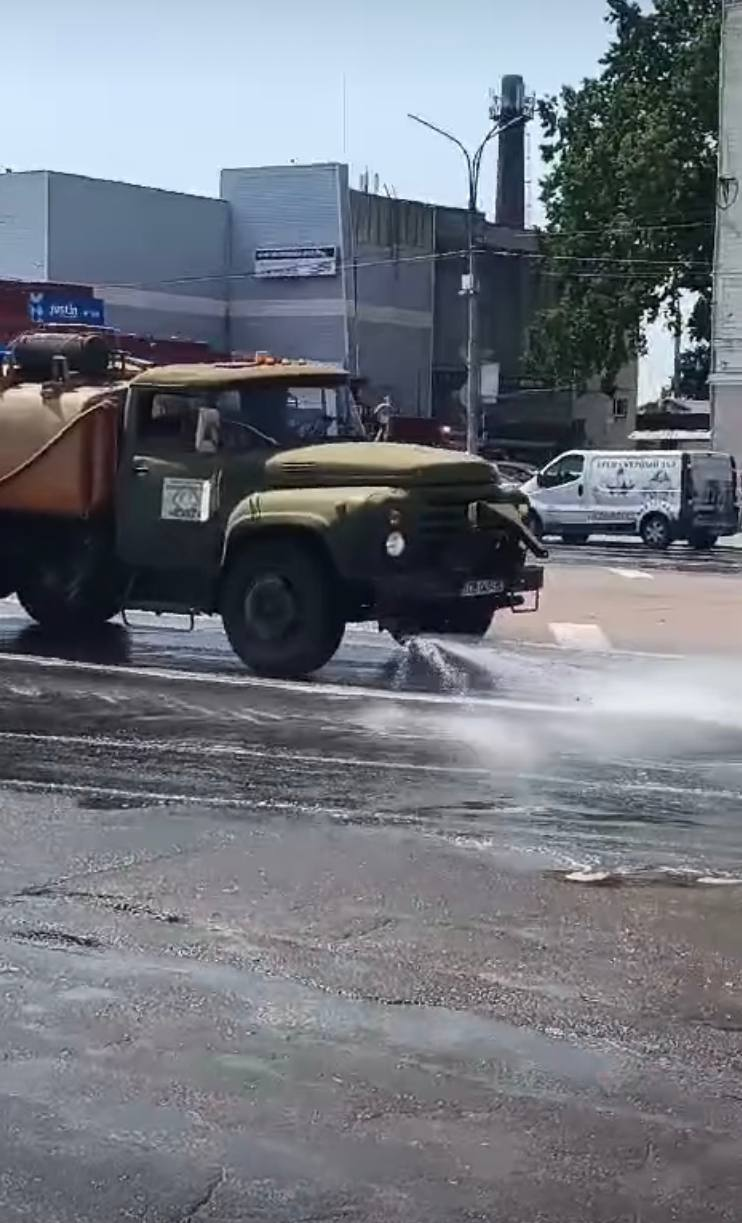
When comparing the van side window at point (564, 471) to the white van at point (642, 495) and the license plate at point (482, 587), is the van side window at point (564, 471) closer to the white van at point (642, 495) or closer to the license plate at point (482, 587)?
the white van at point (642, 495)

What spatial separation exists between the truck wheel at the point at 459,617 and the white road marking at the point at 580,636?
1.52 m

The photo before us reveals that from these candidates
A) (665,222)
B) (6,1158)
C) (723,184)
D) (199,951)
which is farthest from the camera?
(665,222)

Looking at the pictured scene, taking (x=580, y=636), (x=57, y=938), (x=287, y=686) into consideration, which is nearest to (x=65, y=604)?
(x=287, y=686)

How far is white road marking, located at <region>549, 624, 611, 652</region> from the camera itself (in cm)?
1543

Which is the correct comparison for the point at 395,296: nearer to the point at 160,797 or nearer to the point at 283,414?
the point at 283,414

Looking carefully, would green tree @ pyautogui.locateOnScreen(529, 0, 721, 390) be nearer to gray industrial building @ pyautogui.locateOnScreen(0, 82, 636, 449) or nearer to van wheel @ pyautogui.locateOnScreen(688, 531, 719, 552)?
gray industrial building @ pyautogui.locateOnScreen(0, 82, 636, 449)

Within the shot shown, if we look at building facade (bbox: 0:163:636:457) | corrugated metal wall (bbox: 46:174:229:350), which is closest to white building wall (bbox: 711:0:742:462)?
building facade (bbox: 0:163:636:457)

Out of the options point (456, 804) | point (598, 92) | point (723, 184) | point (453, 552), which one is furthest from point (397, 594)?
point (598, 92)

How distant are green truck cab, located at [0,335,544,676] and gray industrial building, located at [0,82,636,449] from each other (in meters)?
37.8

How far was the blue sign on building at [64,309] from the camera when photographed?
140 feet

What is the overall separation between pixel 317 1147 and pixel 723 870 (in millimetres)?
3177

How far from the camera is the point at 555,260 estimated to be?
167ft

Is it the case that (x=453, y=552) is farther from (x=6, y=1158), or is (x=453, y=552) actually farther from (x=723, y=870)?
(x=6, y=1158)

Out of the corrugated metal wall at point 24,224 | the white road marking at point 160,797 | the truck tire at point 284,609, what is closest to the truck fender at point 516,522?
the truck tire at point 284,609
